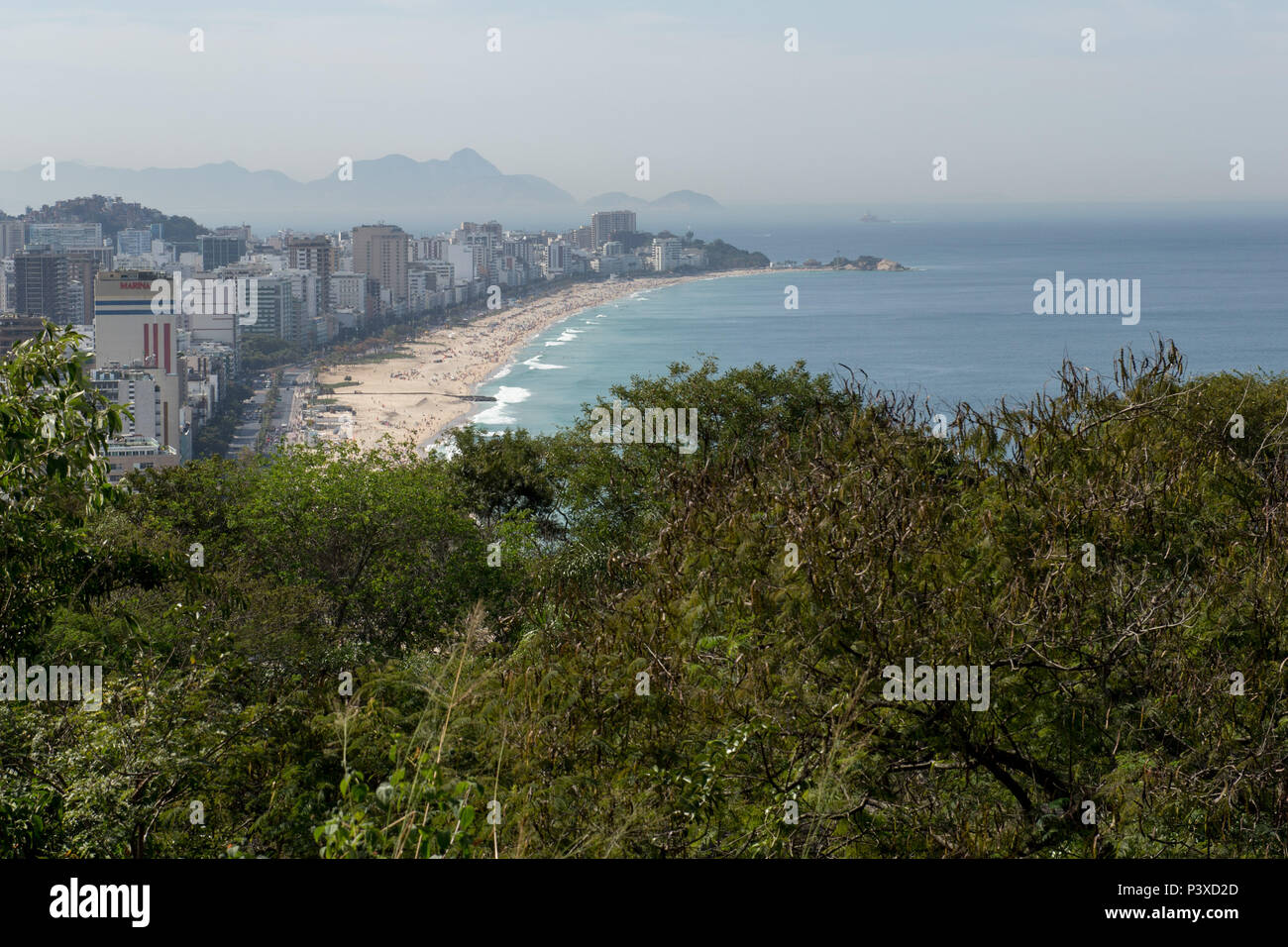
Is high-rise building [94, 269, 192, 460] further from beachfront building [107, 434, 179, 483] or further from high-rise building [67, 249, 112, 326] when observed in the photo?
beachfront building [107, 434, 179, 483]

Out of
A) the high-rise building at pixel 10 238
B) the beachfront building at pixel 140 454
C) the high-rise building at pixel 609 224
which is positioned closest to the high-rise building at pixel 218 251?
the high-rise building at pixel 10 238

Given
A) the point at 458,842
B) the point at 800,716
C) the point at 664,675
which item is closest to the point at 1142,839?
the point at 800,716

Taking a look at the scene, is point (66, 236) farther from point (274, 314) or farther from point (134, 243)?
point (274, 314)

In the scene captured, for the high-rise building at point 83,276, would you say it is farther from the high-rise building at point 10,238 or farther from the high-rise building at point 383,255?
the high-rise building at point 383,255

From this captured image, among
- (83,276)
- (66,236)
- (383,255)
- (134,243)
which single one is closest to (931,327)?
(83,276)

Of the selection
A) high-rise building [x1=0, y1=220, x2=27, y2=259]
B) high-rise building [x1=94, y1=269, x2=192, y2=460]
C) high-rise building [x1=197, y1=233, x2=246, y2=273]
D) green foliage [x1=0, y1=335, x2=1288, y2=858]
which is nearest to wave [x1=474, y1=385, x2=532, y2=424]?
high-rise building [x1=94, y1=269, x2=192, y2=460]

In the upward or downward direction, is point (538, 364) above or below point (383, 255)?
below
